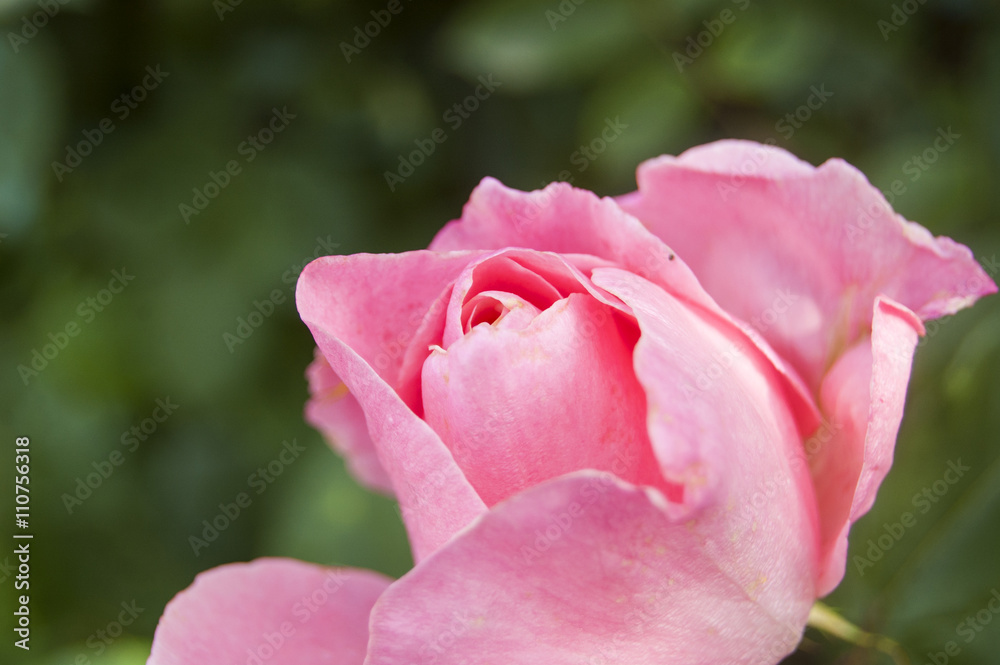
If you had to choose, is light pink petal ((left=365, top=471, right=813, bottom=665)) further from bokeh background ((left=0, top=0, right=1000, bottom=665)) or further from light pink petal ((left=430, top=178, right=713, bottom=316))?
bokeh background ((left=0, top=0, right=1000, bottom=665))

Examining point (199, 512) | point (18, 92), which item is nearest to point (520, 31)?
point (18, 92)

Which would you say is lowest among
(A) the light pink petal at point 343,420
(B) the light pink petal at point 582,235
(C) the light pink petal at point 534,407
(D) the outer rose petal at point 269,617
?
(D) the outer rose petal at point 269,617

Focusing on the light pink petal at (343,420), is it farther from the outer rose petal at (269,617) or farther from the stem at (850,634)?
the stem at (850,634)

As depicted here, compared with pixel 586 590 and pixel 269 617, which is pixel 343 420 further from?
pixel 586 590

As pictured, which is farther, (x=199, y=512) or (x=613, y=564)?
(x=199, y=512)

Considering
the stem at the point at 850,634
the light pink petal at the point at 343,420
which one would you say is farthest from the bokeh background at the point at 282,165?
the stem at the point at 850,634

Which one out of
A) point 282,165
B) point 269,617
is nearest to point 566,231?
point 269,617

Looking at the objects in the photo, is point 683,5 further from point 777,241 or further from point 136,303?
point 136,303
